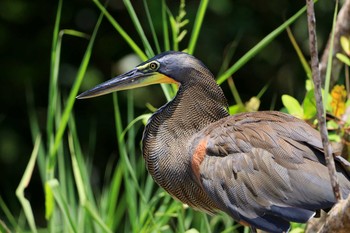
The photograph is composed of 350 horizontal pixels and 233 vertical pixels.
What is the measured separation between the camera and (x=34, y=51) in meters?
5.38

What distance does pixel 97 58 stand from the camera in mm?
5430

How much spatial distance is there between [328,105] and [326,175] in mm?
387

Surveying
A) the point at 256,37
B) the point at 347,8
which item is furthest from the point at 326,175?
the point at 256,37

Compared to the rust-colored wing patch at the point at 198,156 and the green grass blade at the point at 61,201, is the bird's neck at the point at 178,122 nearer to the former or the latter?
the rust-colored wing patch at the point at 198,156

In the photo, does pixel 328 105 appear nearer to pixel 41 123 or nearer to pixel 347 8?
pixel 347 8

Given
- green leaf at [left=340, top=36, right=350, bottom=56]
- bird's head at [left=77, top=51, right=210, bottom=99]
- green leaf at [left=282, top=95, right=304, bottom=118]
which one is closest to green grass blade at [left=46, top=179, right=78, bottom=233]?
bird's head at [left=77, top=51, right=210, bottom=99]

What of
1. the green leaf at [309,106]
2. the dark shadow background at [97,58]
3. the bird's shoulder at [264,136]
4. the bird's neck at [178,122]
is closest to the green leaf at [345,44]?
the green leaf at [309,106]

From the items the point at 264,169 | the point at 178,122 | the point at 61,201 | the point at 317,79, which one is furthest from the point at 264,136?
the point at 317,79

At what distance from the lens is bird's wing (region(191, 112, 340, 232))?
282 centimetres

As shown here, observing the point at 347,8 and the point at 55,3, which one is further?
the point at 55,3

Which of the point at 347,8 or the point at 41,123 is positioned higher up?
the point at 347,8

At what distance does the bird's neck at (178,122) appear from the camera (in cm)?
322

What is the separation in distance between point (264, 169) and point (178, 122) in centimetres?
42

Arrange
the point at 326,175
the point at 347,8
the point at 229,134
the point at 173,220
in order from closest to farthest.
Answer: the point at 326,175 → the point at 229,134 → the point at 347,8 → the point at 173,220
